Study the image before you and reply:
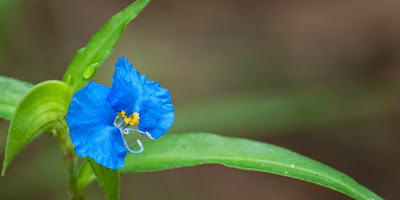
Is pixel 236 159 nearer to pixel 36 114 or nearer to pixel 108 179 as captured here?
pixel 108 179

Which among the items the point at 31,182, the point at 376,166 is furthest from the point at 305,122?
the point at 31,182

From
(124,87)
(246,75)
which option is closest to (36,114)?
(124,87)

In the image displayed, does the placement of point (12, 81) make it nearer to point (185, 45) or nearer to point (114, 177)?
point (114, 177)

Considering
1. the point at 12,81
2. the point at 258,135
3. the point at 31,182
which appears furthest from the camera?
the point at 258,135

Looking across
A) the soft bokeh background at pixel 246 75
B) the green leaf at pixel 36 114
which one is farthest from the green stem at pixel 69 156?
the soft bokeh background at pixel 246 75

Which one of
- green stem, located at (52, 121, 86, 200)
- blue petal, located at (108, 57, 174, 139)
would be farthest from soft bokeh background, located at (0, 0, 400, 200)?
blue petal, located at (108, 57, 174, 139)

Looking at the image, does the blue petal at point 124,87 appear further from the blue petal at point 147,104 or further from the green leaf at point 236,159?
the green leaf at point 236,159
